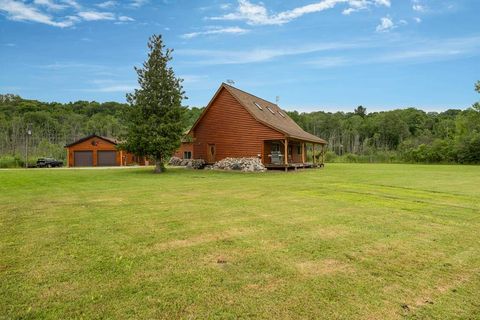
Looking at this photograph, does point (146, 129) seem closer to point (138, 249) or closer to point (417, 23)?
point (138, 249)

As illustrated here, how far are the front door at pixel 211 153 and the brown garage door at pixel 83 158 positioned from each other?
18.3 meters

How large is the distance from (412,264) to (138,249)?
355cm

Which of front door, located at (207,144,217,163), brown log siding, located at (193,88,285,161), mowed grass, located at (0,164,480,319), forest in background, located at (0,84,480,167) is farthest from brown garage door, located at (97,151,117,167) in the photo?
mowed grass, located at (0,164,480,319)

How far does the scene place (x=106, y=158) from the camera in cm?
3866

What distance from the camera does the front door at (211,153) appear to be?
2680 centimetres

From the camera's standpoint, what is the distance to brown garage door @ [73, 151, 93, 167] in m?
38.5

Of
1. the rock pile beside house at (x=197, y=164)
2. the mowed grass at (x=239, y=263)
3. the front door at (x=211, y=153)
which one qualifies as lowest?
the mowed grass at (x=239, y=263)

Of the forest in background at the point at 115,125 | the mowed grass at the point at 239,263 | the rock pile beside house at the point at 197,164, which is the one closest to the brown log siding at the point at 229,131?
the rock pile beside house at the point at 197,164

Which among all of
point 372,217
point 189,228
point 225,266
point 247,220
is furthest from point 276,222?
point 225,266

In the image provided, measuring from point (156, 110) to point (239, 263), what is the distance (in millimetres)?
20086

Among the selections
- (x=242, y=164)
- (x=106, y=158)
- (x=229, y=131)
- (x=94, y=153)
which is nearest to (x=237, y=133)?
(x=229, y=131)

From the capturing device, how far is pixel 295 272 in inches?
152

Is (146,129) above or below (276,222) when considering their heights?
above

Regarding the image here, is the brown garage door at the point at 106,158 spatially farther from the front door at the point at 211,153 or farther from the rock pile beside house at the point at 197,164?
the front door at the point at 211,153
